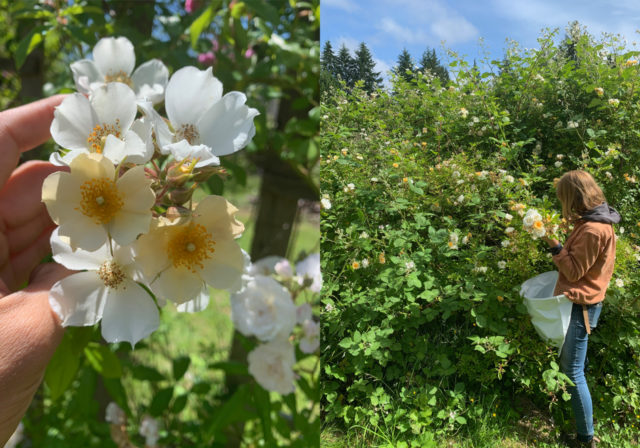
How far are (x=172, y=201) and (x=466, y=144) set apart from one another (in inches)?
33.8

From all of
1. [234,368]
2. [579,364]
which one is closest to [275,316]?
[234,368]

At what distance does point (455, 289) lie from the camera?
47.4 inches

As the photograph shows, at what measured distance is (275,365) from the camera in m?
0.97

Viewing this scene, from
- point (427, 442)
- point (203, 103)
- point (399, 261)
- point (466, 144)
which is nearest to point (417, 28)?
point (466, 144)

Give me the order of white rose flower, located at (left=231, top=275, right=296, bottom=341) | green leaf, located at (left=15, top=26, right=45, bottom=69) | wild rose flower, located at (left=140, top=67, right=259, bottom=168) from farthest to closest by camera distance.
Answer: green leaf, located at (left=15, top=26, right=45, bottom=69) → white rose flower, located at (left=231, top=275, right=296, bottom=341) → wild rose flower, located at (left=140, top=67, right=259, bottom=168)

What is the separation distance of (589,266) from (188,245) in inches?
35.9

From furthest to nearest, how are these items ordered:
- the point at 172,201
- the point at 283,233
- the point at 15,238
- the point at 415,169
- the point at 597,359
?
the point at 283,233 < the point at 415,169 < the point at 597,359 < the point at 15,238 < the point at 172,201

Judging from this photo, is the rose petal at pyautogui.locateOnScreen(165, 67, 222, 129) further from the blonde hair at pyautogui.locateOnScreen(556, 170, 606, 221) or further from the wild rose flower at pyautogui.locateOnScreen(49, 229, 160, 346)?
the blonde hair at pyautogui.locateOnScreen(556, 170, 606, 221)

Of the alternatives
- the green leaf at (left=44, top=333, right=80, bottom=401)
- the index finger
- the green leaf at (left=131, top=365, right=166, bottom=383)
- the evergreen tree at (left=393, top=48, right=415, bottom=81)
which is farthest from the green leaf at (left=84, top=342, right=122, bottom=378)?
the evergreen tree at (left=393, top=48, right=415, bottom=81)

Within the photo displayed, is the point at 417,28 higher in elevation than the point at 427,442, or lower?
higher

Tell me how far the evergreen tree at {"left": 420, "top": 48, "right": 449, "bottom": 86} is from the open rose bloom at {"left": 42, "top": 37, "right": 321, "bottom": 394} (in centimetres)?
67

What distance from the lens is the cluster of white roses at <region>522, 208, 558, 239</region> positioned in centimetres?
112

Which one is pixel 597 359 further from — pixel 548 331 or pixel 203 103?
pixel 203 103

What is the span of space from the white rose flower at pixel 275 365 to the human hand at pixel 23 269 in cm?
37
